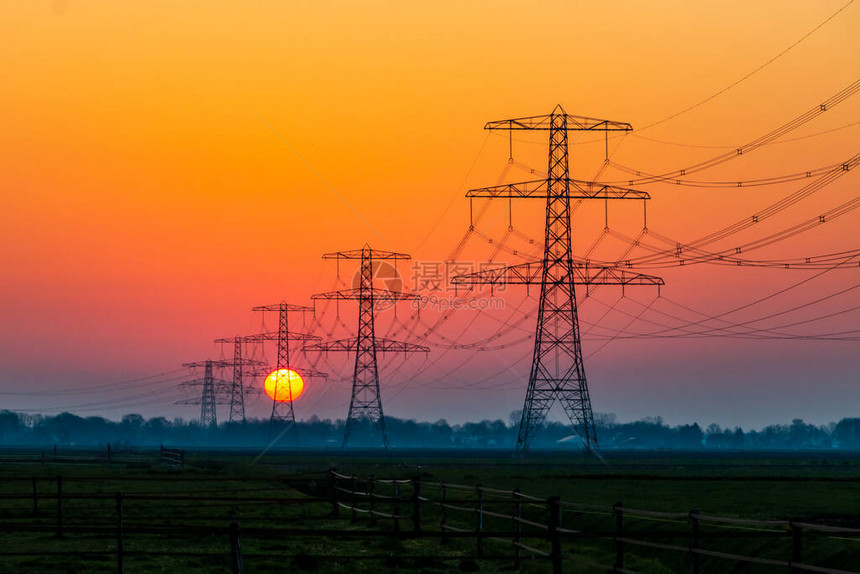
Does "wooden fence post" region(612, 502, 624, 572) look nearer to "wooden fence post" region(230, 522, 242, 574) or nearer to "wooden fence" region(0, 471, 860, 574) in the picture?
"wooden fence" region(0, 471, 860, 574)

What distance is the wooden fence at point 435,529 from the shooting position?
24.0 metres

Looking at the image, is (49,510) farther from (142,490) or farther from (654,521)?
(654,521)

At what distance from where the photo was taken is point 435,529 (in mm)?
40406

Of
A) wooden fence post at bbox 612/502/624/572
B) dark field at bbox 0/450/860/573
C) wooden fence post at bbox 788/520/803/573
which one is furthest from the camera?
dark field at bbox 0/450/860/573

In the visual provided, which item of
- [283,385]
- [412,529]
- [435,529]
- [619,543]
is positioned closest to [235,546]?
[619,543]

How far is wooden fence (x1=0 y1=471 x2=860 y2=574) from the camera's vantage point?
78.9 ft

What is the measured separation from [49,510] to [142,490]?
14.5 meters

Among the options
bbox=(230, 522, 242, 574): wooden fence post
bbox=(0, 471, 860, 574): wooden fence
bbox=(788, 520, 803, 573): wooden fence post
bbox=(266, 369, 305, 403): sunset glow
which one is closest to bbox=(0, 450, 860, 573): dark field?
bbox=(0, 471, 860, 574): wooden fence

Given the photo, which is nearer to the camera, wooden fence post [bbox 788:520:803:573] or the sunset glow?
wooden fence post [bbox 788:520:803:573]

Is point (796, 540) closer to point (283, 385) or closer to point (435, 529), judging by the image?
point (435, 529)

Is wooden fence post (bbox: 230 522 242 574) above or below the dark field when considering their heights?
above

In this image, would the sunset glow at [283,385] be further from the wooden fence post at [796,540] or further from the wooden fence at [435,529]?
the wooden fence post at [796,540]

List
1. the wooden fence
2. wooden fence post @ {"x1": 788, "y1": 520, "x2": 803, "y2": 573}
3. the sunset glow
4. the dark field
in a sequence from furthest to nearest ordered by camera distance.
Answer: the sunset glow, the dark field, the wooden fence, wooden fence post @ {"x1": 788, "y1": 520, "x2": 803, "y2": 573}

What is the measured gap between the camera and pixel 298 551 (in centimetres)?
3372
